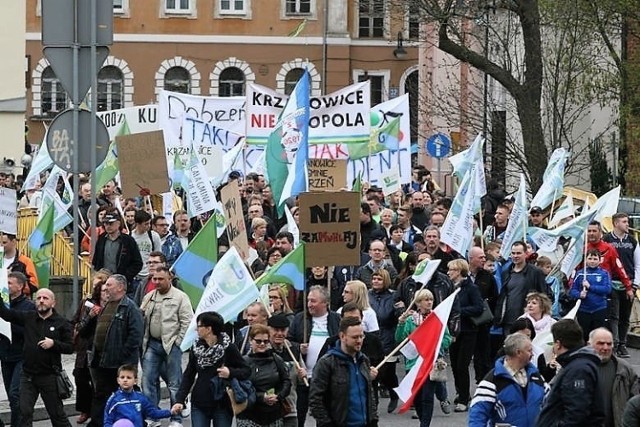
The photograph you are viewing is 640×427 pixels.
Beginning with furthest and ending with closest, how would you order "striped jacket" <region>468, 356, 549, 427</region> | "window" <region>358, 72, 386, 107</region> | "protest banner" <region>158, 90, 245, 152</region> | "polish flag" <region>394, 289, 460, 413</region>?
"window" <region>358, 72, 386, 107</region> < "protest banner" <region>158, 90, 245, 152</region> < "polish flag" <region>394, 289, 460, 413</region> < "striped jacket" <region>468, 356, 549, 427</region>

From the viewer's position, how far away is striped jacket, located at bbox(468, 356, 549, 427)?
11.9 m

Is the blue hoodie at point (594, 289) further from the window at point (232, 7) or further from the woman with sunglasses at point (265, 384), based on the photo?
the window at point (232, 7)

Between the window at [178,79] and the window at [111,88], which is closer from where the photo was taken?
the window at [111,88]

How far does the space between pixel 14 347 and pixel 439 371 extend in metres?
3.73

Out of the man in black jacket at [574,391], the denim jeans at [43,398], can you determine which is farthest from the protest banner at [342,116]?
the man in black jacket at [574,391]

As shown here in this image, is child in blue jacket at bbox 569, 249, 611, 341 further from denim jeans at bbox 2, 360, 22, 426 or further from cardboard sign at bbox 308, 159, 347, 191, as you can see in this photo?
denim jeans at bbox 2, 360, 22, 426

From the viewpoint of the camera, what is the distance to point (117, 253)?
19.5 metres

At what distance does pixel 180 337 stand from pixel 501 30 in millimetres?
18406

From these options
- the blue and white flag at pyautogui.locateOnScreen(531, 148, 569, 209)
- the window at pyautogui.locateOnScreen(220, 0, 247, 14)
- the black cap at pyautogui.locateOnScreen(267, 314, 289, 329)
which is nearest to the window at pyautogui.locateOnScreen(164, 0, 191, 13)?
the window at pyautogui.locateOnScreen(220, 0, 247, 14)

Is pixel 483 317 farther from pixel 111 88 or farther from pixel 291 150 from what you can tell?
pixel 111 88

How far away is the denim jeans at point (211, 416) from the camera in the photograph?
1361 cm

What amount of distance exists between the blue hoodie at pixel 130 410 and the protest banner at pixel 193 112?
16307 millimetres

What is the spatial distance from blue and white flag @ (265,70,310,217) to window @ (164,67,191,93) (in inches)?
1876

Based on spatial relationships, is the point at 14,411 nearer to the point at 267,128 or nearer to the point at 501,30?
the point at 267,128
